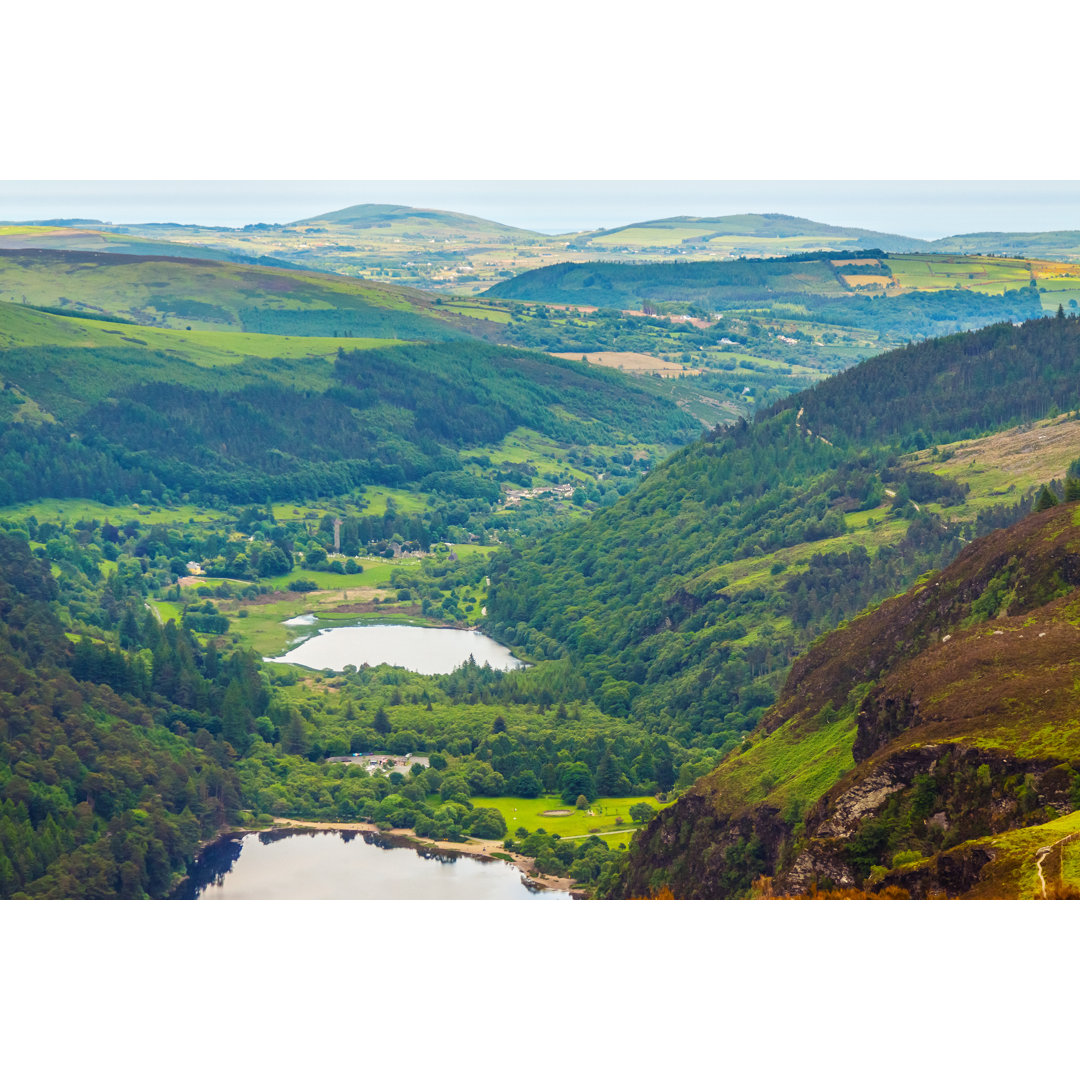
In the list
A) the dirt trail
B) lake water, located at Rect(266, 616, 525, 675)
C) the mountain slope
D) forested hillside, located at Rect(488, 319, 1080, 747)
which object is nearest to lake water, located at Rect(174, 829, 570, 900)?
the mountain slope

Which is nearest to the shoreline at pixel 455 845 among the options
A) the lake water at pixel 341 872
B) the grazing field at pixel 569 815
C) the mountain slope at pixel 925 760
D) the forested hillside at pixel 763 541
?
the lake water at pixel 341 872

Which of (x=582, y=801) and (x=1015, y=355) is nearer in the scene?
(x=582, y=801)

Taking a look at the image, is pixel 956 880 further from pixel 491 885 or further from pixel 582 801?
pixel 582 801

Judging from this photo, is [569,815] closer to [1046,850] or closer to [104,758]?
[104,758]

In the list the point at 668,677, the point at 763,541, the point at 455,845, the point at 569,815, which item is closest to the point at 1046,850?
the point at 455,845

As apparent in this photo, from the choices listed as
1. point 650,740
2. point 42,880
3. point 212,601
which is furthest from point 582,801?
point 212,601

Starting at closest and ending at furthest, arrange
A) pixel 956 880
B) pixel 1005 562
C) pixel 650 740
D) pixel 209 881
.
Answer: pixel 956 880
pixel 1005 562
pixel 209 881
pixel 650 740

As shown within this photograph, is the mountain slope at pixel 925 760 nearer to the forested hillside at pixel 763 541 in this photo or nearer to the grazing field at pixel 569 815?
the grazing field at pixel 569 815
